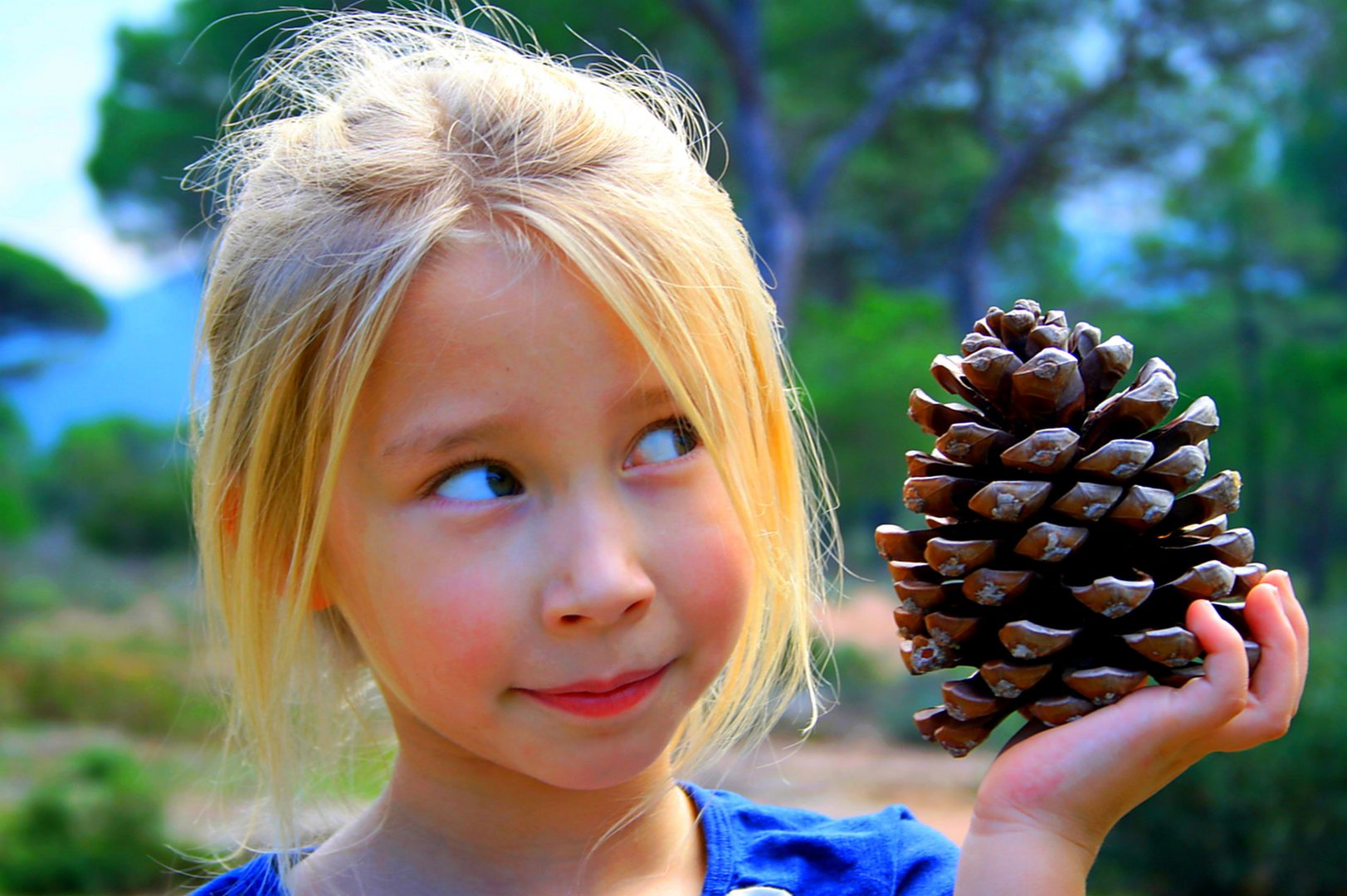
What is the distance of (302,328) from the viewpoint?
1064mm

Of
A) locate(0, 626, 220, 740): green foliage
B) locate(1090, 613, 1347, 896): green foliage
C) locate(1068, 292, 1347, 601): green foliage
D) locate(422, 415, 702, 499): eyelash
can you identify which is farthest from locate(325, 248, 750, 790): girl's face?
locate(1068, 292, 1347, 601): green foliage

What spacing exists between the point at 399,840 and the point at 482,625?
1.08ft

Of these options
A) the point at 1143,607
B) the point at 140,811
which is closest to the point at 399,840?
the point at 1143,607

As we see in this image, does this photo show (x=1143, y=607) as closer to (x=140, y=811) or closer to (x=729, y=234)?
(x=729, y=234)

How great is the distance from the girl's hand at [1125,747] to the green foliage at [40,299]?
1386 cm

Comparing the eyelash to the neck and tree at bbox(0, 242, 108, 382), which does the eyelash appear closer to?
the neck

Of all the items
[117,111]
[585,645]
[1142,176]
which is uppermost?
[117,111]

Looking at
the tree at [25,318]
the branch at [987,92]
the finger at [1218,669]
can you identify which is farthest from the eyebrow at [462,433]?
the tree at [25,318]

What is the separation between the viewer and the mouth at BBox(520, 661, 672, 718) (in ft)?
3.23

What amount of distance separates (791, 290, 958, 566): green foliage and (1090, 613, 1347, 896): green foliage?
558 cm

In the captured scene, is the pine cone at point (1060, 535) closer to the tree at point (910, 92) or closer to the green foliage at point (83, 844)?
the green foliage at point (83, 844)

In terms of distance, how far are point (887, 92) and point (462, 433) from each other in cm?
953

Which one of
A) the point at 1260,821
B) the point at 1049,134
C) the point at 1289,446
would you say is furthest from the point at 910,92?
the point at 1260,821

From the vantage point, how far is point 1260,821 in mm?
4340
